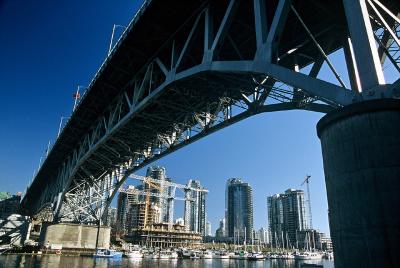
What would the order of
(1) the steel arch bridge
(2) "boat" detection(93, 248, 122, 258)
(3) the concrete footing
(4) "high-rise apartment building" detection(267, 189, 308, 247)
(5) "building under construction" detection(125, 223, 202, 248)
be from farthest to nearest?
(4) "high-rise apartment building" detection(267, 189, 308, 247) → (5) "building under construction" detection(125, 223, 202, 248) → (3) the concrete footing → (2) "boat" detection(93, 248, 122, 258) → (1) the steel arch bridge

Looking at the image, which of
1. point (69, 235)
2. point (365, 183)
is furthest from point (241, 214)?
point (365, 183)

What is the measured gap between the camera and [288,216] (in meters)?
176

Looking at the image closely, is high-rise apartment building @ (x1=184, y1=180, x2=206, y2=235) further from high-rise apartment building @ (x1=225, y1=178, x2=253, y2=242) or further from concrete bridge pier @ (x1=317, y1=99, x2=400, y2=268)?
concrete bridge pier @ (x1=317, y1=99, x2=400, y2=268)

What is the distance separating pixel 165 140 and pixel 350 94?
2477 centimetres

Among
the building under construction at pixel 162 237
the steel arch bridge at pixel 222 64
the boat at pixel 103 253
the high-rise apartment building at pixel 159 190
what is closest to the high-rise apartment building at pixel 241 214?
the high-rise apartment building at pixel 159 190

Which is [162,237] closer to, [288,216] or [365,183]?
[288,216]

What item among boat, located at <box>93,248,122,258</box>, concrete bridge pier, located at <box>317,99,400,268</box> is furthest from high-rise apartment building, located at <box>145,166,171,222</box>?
concrete bridge pier, located at <box>317,99,400,268</box>

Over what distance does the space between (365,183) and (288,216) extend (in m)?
180

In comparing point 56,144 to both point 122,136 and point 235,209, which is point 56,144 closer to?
point 122,136

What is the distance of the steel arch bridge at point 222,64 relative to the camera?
10189mm

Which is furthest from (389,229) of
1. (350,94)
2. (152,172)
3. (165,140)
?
(152,172)

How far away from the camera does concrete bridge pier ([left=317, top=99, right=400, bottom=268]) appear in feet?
21.7

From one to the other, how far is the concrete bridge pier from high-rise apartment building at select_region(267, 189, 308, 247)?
168574 mm

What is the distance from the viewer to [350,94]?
28.8 feet
